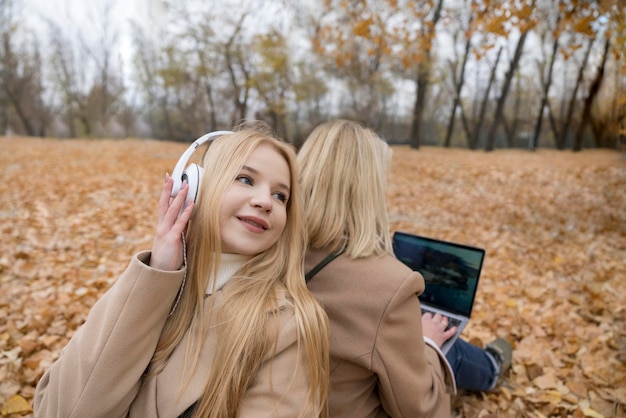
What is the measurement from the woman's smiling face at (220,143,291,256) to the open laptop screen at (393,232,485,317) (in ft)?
4.29

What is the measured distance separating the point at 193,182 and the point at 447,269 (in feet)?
5.52

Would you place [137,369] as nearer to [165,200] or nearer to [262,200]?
[165,200]

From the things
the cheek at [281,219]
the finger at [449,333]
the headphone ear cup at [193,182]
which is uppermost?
the headphone ear cup at [193,182]

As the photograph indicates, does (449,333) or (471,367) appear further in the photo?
(471,367)

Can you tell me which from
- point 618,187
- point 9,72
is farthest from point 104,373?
point 9,72

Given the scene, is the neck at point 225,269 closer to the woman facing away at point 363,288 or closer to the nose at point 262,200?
the nose at point 262,200

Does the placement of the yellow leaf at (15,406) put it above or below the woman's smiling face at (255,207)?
below

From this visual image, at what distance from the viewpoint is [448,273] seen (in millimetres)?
2402

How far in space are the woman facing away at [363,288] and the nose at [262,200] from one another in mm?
372

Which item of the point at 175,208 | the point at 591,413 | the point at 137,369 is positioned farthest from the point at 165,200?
the point at 591,413

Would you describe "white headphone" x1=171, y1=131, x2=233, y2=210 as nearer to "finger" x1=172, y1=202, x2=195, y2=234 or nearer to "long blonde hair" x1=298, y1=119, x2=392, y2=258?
"finger" x1=172, y1=202, x2=195, y2=234

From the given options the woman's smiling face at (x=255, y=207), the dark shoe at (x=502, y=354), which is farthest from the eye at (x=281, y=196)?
the dark shoe at (x=502, y=354)

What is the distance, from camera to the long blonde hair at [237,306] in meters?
1.24

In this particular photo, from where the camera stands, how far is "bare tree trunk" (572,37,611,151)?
998 cm
